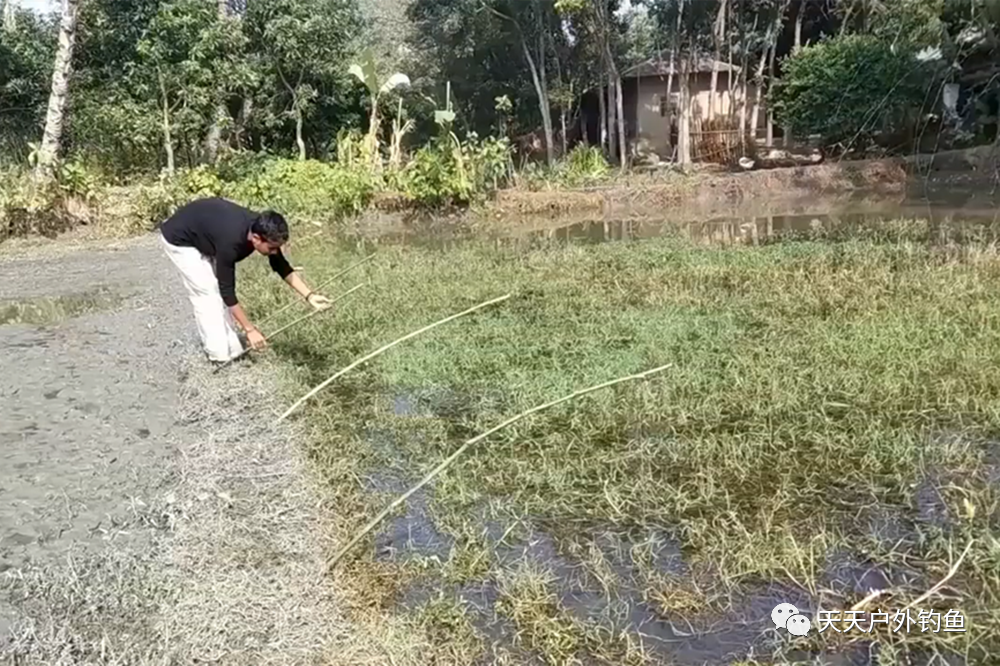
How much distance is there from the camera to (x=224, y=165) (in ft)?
52.3

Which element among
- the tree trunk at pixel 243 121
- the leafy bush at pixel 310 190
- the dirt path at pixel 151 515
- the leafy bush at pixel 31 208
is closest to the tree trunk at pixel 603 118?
the leafy bush at pixel 310 190

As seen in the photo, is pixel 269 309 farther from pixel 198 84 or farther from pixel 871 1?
pixel 871 1

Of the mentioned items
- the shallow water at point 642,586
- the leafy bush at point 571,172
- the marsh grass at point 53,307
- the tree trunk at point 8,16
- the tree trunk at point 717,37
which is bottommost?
Answer: the shallow water at point 642,586

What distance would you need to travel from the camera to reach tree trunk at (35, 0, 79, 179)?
13164 millimetres

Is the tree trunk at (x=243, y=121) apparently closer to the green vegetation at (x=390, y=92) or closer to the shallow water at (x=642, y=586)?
the green vegetation at (x=390, y=92)

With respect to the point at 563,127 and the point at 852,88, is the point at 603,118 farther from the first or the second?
the point at 852,88

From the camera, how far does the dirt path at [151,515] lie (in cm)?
266

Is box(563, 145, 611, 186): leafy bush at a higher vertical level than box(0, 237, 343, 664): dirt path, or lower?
higher

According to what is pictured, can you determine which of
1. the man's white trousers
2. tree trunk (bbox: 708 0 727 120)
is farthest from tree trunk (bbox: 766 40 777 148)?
the man's white trousers

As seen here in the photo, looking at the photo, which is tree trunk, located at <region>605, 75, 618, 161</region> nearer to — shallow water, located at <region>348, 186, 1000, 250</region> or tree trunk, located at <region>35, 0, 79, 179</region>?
shallow water, located at <region>348, 186, 1000, 250</region>

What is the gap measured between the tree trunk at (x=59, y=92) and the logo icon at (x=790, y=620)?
44.4 feet

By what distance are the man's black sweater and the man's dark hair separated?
21 cm

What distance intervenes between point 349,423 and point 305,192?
10428 mm

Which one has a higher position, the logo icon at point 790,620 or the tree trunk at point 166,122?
the tree trunk at point 166,122
